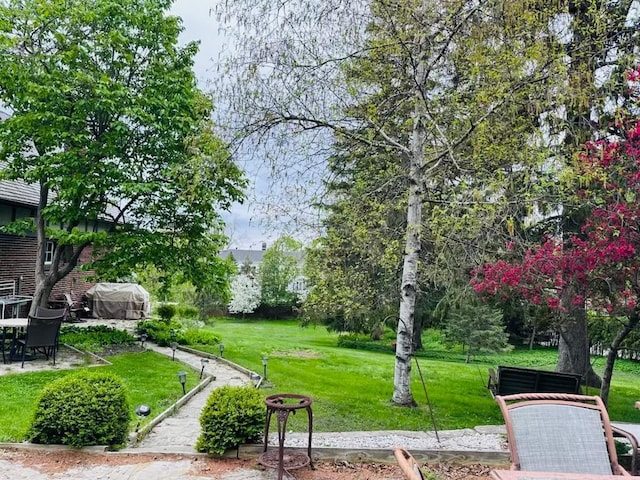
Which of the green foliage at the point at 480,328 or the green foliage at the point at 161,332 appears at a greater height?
the green foliage at the point at 480,328

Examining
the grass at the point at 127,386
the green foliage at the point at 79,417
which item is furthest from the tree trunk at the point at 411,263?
the green foliage at the point at 79,417

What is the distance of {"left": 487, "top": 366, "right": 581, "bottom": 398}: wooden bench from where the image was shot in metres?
7.10

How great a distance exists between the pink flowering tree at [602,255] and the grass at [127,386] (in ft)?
16.9

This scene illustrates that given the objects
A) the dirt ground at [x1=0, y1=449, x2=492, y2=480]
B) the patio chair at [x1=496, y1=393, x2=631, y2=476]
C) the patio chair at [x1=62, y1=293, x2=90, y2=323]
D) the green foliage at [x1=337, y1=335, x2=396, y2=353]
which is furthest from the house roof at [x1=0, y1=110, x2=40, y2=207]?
the green foliage at [x1=337, y1=335, x2=396, y2=353]

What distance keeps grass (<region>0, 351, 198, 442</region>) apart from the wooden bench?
5089 millimetres

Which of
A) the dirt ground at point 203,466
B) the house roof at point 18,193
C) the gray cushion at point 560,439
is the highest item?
the house roof at point 18,193

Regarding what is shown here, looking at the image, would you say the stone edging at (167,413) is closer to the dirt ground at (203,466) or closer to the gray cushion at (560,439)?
the dirt ground at (203,466)

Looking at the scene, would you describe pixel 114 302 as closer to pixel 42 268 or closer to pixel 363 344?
pixel 42 268

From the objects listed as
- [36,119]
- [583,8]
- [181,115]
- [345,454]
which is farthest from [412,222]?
[36,119]

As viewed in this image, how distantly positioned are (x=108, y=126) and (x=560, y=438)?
11.0 meters

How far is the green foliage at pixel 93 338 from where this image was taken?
11164 mm

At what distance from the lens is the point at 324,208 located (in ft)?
28.4

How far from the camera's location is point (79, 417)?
187 inches

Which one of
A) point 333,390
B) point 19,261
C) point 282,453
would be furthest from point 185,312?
point 282,453
